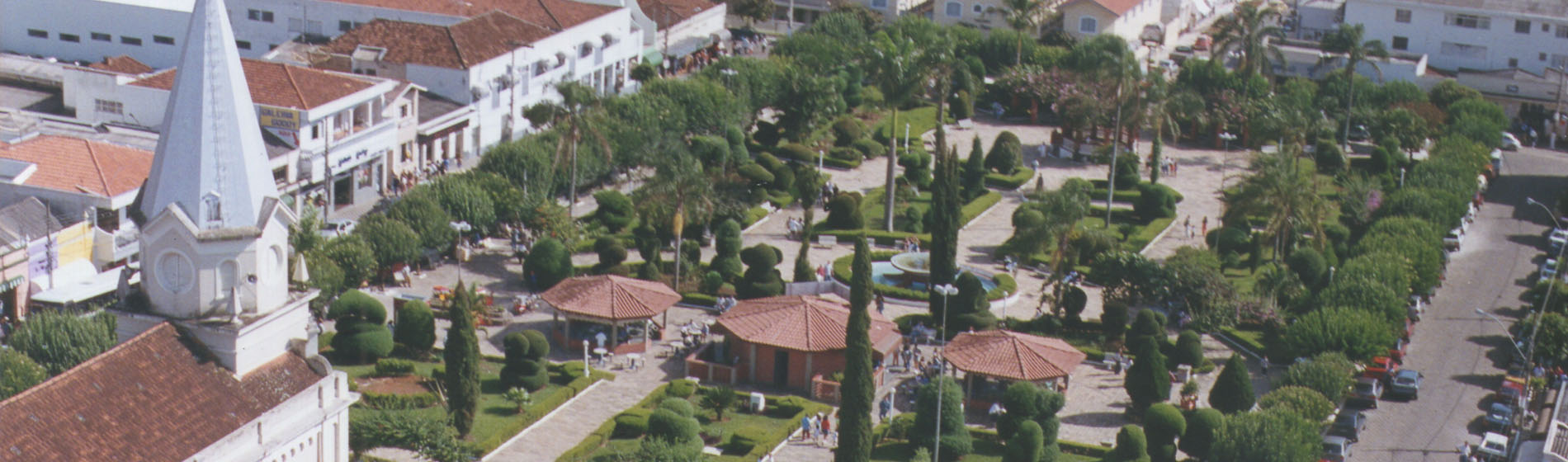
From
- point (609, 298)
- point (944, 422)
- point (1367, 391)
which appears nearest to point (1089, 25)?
point (1367, 391)

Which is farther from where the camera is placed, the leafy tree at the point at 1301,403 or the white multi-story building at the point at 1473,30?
the white multi-story building at the point at 1473,30

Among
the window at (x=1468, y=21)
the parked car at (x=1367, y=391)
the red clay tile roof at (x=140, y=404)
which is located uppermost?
the window at (x=1468, y=21)

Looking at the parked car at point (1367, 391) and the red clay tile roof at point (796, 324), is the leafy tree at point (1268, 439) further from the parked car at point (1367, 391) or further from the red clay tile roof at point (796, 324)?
the red clay tile roof at point (796, 324)

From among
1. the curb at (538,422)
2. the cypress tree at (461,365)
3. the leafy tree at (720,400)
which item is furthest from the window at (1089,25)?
the cypress tree at (461,365)

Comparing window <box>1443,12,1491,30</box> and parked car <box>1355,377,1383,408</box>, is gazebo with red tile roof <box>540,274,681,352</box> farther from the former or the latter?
window <box>1443,12,1491,30</box>

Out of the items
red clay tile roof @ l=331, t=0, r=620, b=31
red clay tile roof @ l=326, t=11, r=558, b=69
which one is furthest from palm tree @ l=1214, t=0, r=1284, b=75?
red clay tile roof @ l=326, t=11, r=558, b=69
